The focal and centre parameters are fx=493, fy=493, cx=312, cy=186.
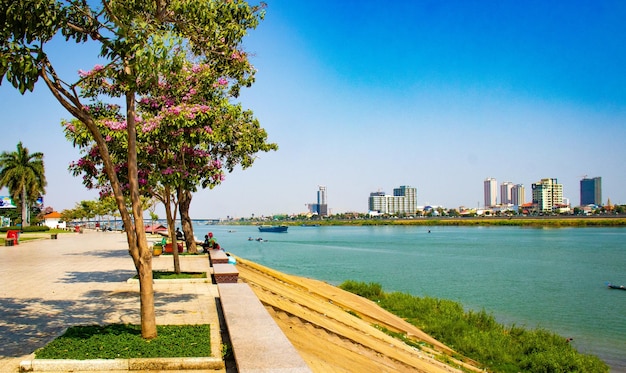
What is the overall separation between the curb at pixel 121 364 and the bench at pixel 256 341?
534 mm

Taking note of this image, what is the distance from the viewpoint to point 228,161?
1111 inches

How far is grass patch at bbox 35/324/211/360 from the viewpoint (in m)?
7.42

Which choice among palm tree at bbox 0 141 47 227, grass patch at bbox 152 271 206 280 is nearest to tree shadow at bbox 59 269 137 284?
grass patch at bbox 152 271 206 280

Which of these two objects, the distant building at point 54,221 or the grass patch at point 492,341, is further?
the distant building at point 54,221

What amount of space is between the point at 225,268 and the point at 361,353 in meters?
6.07

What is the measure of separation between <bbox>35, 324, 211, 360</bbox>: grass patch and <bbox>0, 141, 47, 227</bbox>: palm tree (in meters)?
65.9

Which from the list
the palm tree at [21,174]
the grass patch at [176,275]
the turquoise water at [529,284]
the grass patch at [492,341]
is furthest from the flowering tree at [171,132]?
the palm tree at [21,174]

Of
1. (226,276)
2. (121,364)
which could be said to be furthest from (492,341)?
(121,364)

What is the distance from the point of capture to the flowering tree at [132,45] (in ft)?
22.0

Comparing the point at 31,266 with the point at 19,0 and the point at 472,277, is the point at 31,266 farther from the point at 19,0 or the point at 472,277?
the point at 472,277

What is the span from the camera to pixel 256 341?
24.1ft

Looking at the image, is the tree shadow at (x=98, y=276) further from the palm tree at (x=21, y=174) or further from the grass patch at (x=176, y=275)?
the palm tree at (x=21, y=174)

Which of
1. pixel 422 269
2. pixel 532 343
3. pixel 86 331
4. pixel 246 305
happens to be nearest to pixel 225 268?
pixel 246 305

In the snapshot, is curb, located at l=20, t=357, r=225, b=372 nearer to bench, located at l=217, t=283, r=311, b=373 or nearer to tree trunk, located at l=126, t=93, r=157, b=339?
bench, located at l=217, t=283, r=311, b=373
